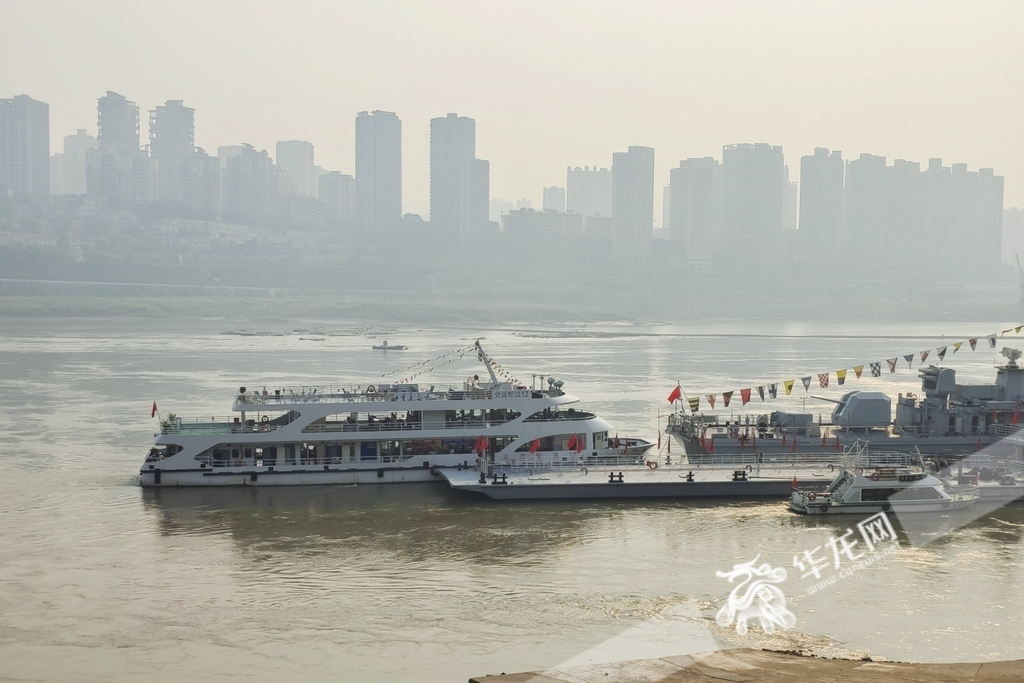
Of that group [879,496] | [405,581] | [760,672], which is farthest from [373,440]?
[760,672]

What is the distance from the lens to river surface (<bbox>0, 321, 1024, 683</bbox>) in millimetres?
17484

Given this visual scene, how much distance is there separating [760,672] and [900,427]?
66.7ft

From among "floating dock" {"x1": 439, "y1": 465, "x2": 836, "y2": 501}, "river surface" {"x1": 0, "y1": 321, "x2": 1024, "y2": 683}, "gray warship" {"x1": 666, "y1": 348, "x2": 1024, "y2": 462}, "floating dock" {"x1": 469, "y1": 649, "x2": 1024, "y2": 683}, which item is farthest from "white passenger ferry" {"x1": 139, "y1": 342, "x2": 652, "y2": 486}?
"floating dock" {"x1": 469, "y1": 649, "x2": 1024, "y2": 683}

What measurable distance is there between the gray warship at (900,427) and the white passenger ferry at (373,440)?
3.24 meters

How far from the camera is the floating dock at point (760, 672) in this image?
13.8m

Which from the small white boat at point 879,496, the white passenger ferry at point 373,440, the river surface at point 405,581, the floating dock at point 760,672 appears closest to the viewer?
the floating dock at point 760,672

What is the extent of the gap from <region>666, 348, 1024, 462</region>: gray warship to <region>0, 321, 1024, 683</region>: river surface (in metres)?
4.68

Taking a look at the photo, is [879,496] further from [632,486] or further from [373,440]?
[373,440]

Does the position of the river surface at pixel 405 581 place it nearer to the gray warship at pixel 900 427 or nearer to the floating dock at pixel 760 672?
the floating dock at pixel 760 672

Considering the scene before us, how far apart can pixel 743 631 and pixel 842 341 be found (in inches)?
4114

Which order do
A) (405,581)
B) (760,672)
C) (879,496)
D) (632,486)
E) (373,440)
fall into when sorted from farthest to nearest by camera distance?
(373,440) → (632,486) → (879,496) → (405,581) → (760,672)

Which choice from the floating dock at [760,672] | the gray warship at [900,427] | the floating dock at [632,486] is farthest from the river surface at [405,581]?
the gray warship at [900,427]

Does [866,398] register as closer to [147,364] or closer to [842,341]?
[147,364]

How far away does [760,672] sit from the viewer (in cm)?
1439
